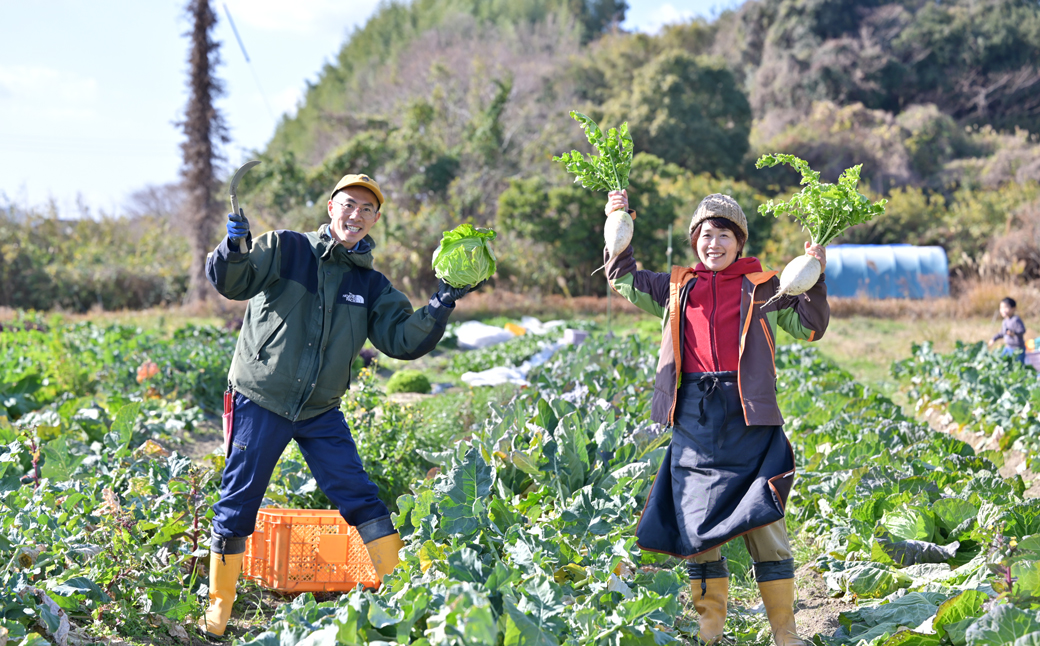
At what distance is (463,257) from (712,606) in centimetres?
157

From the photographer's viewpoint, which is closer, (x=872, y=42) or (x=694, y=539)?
(x=694, y=539)

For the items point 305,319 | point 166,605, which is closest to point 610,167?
point 305,319

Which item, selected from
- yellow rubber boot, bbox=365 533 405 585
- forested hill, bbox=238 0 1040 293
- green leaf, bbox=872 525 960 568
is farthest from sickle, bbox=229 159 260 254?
forested hill, bbox=238 0 1040 293

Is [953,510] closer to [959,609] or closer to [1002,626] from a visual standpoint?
[959,609]

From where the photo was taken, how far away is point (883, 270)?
2008 cm

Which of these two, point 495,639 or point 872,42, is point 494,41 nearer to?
point 872,42

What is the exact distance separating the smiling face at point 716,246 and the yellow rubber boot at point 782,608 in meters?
1.10

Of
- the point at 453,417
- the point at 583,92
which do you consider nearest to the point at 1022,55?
the point at 583,92

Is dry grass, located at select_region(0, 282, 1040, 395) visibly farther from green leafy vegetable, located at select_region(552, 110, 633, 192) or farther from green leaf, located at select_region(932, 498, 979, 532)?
green leafy vegetable, located at select_region(552, 110, 633, 192)

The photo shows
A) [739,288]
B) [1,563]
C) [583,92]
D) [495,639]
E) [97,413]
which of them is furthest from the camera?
[583,92]

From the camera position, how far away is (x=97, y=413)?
4938 millimetres

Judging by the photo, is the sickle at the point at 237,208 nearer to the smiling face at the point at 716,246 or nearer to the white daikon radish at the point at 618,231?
the white daikon radish at the point at 618,231

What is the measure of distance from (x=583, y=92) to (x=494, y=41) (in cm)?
767

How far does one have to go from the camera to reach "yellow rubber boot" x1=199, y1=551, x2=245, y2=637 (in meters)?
3.02
